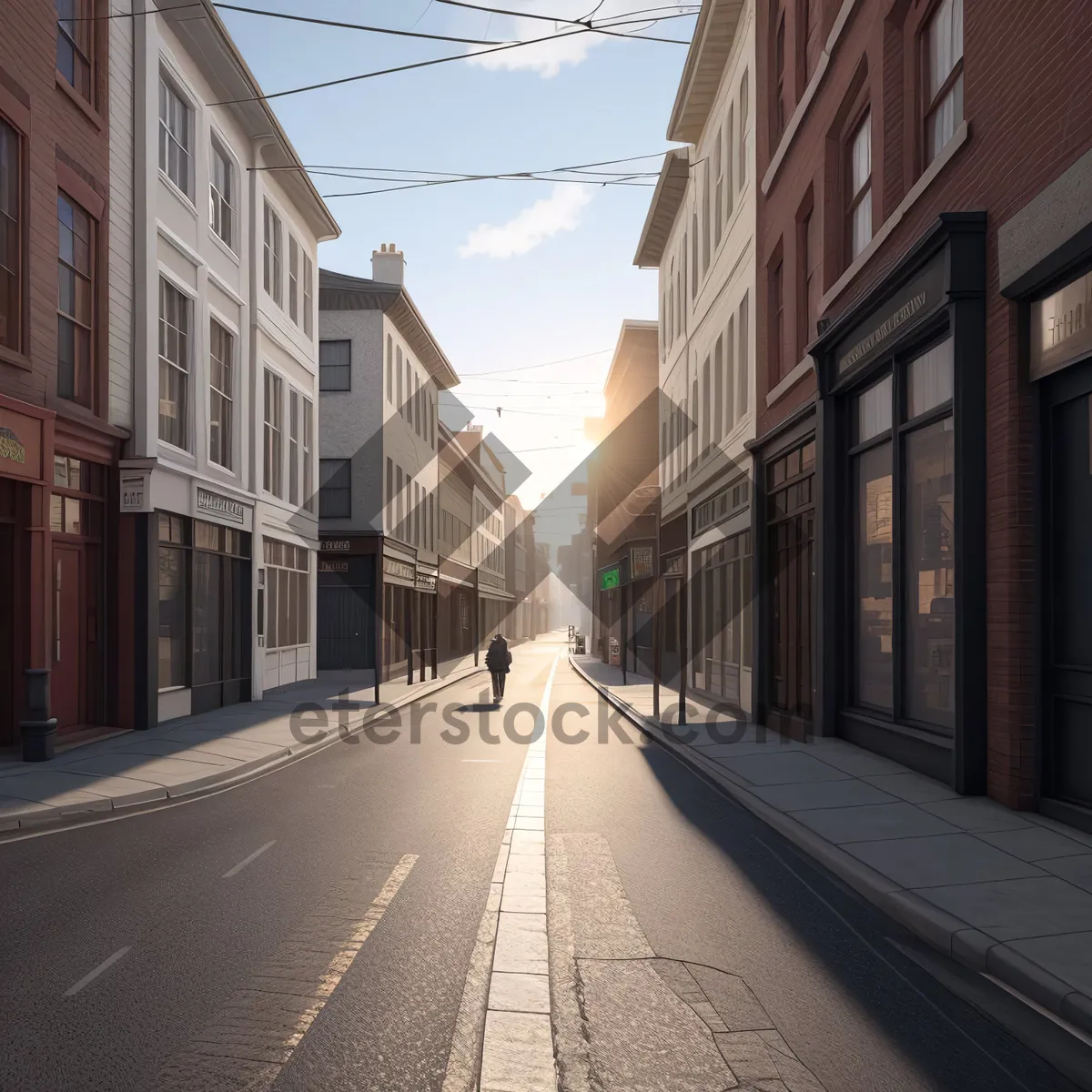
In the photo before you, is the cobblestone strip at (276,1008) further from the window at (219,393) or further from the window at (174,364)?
the window at (219,393)

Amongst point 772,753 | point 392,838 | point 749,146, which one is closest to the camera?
point 392,838

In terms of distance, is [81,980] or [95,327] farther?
[95,327]

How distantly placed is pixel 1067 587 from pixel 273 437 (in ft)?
66.7

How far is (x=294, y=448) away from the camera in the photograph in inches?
1111

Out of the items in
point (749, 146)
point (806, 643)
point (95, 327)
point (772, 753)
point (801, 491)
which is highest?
point (749, 146)

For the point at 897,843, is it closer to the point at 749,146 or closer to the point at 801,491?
the point at 801,491

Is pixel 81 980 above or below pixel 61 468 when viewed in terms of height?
below

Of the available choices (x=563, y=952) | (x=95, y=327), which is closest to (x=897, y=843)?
(x=563, y=952)

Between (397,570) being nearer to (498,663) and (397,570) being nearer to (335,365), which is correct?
(335,365)

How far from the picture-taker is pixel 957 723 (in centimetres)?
1022

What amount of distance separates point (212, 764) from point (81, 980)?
25.4ft

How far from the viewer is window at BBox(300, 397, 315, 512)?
29.3 m

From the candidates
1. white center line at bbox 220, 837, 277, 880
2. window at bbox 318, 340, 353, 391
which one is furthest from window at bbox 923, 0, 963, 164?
window at bbox 318, 340, 353, 391

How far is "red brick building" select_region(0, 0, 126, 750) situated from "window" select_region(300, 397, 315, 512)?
12.8m
